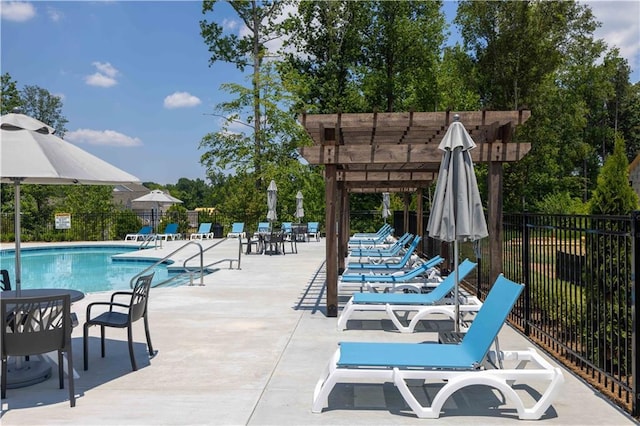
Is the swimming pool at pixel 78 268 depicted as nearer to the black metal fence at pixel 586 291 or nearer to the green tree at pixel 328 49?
the black metal fence at pixel 586 291

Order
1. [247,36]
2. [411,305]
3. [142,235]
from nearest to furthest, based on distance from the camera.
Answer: [411,305]
[142,235]
[247,36]

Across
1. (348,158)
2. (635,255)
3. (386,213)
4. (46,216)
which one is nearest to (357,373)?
(635,255)

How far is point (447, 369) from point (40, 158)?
154 inches

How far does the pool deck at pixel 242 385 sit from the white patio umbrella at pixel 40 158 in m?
1.44

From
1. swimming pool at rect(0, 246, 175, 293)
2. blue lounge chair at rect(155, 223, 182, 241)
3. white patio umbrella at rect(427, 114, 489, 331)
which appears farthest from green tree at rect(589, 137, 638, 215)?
blue lounge chair at rect(155, 223, 182, 241)

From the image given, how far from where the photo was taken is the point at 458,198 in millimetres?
5570

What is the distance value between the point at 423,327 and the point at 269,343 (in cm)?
222

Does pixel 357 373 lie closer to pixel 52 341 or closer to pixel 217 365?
pixel 217 365

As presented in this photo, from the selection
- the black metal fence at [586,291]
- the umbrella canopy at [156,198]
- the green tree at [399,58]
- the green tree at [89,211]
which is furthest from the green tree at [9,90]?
the black metal fence at [586,291]

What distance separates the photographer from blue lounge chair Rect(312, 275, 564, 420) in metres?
4.07

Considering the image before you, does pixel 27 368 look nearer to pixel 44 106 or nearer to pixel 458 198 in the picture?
pixel 458 198

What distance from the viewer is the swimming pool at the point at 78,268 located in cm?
1506

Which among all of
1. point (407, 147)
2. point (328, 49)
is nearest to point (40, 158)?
point (407, 147)

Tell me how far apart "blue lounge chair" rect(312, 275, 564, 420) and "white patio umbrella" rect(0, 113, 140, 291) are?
2.88m
